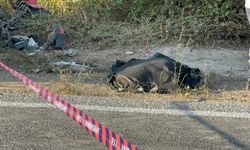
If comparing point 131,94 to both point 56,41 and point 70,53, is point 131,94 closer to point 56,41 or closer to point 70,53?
point 70,53

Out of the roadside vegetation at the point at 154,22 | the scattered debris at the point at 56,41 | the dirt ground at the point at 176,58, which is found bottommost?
the dirt ground at the point at 176,58

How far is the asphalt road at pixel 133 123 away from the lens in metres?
5.00

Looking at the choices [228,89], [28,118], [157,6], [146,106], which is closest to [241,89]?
[228,89]

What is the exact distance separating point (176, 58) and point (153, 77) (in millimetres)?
2039

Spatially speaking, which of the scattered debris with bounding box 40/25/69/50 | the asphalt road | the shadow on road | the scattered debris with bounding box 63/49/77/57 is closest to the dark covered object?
the asphalt road

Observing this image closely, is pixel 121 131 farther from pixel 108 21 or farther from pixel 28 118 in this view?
pixel 108 21

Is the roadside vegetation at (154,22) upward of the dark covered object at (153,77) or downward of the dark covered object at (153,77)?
upward

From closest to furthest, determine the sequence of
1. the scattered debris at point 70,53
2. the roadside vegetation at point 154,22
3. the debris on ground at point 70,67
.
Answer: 1. the debris on ground at point 70,67
2. the scattered debris at point 70,53
3. the roadside vegetation at point 154,22

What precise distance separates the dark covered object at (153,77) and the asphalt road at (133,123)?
570 millimetres

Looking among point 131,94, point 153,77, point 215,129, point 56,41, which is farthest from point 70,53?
point 215,129

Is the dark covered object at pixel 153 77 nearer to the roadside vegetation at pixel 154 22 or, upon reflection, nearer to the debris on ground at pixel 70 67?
the debris on ground at pixel 70 67

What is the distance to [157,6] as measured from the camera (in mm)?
11328

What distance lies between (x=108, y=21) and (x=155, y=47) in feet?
6.73

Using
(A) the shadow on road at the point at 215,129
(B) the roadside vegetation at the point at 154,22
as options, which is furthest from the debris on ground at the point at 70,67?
(A) the shadow on road at the point at 215,129
